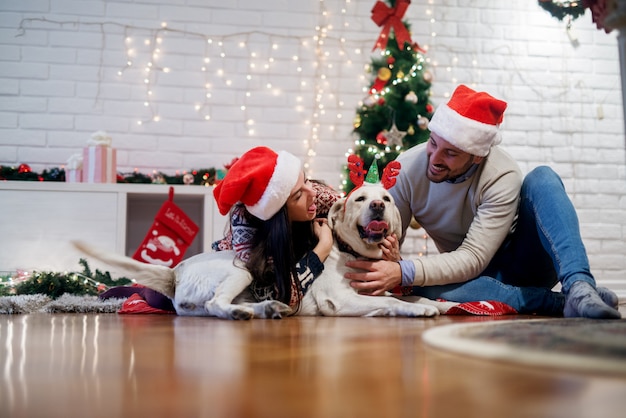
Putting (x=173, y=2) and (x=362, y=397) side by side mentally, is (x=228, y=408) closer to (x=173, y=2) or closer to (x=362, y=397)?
(x=362, y=397)

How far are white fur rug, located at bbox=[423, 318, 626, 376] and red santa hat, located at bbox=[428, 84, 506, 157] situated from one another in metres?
0.95

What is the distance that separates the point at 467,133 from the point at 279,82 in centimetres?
245

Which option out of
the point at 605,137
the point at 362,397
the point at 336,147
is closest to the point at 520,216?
the point at 362,397

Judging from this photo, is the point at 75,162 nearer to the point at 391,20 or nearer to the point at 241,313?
the point at 391,20

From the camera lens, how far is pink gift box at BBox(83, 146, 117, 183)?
3.71m

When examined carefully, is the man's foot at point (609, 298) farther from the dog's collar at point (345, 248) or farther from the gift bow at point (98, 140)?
the gift bow at point (98, 140)

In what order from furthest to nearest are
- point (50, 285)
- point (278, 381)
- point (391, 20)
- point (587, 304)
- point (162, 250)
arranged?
point (391, 20), point (162, 250), point (50, 285), point (587, 304), point (278, 381)

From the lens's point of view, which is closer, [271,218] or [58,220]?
[271,218]

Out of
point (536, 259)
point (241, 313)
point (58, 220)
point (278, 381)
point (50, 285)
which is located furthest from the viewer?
point (58, 220)

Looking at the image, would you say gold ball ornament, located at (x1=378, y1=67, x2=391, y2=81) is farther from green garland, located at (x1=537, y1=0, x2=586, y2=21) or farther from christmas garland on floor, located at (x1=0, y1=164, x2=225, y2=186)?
christmas garland on floor, located at (x1=0, y1=164, x2=225, y2=186)

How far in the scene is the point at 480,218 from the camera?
6.99 feet

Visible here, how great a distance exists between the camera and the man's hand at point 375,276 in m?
1.99

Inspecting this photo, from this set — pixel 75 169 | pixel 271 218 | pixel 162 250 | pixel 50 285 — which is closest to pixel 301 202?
pixel 271 218

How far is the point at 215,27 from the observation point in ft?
14.1
